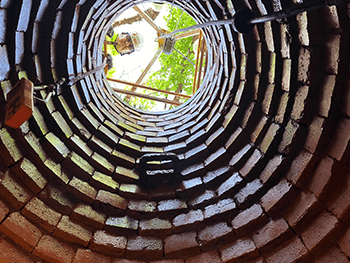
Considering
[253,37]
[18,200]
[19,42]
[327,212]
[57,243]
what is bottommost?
[327,212]

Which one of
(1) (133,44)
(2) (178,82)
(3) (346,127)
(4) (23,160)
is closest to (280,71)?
(3) (346,127)

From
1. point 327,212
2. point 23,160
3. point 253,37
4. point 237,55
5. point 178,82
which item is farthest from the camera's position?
point 178,82

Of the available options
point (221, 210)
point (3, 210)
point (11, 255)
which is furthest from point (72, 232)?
point (221, 210)

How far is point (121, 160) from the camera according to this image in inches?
167

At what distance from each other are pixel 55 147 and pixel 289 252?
9.70 feet

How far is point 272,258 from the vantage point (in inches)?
108

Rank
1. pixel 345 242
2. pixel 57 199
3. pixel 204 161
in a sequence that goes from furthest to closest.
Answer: pixel 204 161
pixel 57 199
pixel 345 242

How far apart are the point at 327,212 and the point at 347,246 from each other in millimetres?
359

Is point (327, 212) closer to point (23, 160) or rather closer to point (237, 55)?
point (237, 55)

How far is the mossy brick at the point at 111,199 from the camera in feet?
11.6

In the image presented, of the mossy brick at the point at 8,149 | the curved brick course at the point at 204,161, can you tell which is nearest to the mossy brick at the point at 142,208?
the curved brick course at the point at 204,161

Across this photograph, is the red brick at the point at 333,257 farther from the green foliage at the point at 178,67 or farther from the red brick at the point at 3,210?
the green foliage at the point at 178,67

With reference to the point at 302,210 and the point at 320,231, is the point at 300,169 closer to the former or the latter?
the point at 302,210

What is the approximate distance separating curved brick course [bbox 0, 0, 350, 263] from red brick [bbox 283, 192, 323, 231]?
0.04 feet
